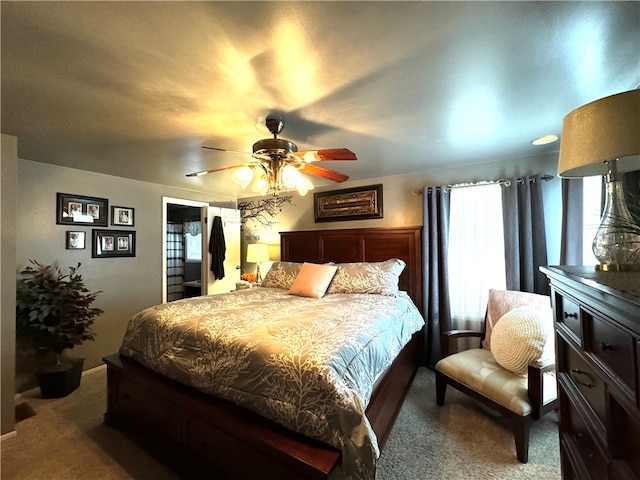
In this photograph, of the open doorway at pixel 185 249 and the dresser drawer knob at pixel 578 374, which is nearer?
the dresser drawer knob at pixel 578 374

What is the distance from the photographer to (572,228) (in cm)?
231

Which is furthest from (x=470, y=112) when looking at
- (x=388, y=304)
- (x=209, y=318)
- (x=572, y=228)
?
(x=209, y=318)

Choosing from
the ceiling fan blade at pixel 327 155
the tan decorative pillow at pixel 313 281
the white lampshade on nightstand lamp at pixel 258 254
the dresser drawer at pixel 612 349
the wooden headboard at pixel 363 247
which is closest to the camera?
the dresser drawer at pixel 612 349

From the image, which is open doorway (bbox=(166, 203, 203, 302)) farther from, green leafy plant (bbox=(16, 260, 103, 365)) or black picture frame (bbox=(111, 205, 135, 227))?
green leafy plant (bbox=(16, 260, 103, 365))

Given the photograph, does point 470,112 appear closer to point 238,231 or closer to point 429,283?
point 429,283

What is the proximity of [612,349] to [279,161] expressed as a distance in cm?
187

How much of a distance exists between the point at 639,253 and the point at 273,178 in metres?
1.93

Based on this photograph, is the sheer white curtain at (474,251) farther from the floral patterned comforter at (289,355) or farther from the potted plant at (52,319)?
the potted plant at (52,319)

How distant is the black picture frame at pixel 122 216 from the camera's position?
332 centimetres

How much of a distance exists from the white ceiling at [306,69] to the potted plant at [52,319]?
4.19 feet

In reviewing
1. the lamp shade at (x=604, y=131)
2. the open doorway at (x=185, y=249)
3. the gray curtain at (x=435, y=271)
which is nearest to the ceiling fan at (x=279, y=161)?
the lamp shade at (x=604, y=131)

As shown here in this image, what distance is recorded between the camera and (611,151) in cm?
93

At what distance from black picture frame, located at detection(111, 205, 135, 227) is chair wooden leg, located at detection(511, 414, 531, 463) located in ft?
14.2

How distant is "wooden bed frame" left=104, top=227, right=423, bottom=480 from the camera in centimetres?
121
